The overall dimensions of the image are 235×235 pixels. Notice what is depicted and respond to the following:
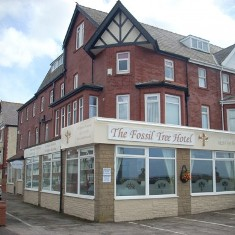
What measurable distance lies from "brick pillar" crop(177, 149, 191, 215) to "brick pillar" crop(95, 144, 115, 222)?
3.87 meters

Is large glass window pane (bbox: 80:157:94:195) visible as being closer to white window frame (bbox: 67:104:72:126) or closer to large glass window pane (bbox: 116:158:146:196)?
large glass window pane (bbox: 116:158:146:196)

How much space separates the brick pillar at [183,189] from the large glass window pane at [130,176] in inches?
85.4

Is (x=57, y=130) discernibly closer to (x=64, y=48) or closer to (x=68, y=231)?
(x=64, y=48)

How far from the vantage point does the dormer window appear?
28406mm

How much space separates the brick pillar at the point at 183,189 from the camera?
17469mm

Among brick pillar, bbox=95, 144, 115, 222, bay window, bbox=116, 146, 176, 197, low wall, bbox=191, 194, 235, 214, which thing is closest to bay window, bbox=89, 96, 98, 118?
bay window, bbox=116, 146, 176, 197

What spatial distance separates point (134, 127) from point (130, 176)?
223cm

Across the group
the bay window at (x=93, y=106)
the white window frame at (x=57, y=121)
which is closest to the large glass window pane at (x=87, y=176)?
the bay window at (x=93, y=106)

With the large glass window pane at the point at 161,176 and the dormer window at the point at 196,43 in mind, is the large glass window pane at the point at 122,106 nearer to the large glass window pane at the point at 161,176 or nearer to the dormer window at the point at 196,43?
the large glass window pane at the point at 161,176

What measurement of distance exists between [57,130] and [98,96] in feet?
20.0

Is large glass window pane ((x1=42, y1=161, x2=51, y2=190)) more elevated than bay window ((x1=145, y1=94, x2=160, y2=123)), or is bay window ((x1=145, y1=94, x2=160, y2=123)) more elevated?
bay window ((x1=145, y1=94, x2=160, y2=123))

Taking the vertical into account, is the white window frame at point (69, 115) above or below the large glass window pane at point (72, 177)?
above

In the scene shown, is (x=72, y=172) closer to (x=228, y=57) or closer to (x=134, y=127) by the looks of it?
(x=134, y=127)

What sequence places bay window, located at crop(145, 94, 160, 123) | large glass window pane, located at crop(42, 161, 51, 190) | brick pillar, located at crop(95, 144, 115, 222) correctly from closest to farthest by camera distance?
brick pillar, located at crop(95, 144, 115, 222) → bay window, located at crop(145, 94, 160, 123) → large glass window pane, located at crop(42, 161, 51, 190)
